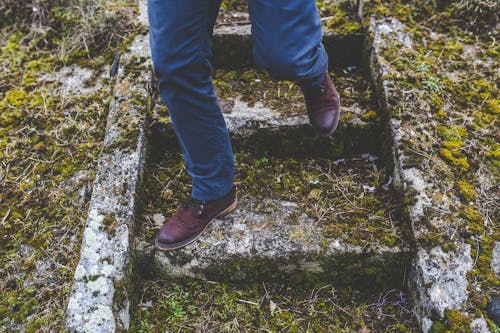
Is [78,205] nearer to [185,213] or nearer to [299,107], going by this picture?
[185,213]

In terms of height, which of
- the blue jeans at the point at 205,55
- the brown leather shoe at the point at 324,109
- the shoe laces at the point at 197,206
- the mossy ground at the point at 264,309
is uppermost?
the blue jeans at the point at 205,55

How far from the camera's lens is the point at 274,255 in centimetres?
200

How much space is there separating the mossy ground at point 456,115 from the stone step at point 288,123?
0.62 feet

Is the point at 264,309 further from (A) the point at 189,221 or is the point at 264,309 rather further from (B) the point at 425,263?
(B) the point at 425,263

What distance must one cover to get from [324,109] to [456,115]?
68 cm

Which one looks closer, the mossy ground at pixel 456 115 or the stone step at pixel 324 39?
the mossy ground at pixel 456 115

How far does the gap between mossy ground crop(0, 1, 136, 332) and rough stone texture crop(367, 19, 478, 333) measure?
4.80ft

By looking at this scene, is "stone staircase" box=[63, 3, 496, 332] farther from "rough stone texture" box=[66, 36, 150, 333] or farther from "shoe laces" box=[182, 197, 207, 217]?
"shoe laces" box=[182, 197, 207, 217]

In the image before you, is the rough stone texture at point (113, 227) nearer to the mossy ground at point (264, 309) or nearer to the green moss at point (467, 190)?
the mossy ground at point (264, 309)

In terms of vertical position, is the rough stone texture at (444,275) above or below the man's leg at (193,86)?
below

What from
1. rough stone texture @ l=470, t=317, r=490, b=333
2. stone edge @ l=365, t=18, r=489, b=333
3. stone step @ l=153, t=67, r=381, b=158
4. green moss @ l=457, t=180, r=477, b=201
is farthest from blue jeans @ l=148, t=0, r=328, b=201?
rough stone texture @ l=470, t=317, r=490, b=333

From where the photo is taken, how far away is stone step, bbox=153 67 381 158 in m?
2.29

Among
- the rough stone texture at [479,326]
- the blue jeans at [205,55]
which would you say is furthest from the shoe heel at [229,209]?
the rough stone texture at [479,326]

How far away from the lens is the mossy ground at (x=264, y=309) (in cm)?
195
